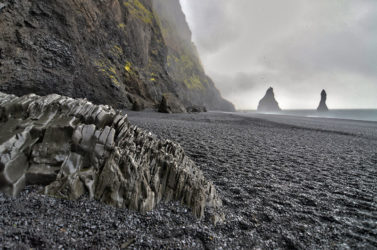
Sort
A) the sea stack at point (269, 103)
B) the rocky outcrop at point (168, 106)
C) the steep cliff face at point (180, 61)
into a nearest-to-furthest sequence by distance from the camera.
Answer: the rocky outcrop at point (168, 106), the steep cliff face at point (180, 61), the sea stack at point (269, 103)

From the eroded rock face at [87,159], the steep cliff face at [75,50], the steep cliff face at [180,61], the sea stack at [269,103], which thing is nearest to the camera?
the eroded rock face at [87,159]

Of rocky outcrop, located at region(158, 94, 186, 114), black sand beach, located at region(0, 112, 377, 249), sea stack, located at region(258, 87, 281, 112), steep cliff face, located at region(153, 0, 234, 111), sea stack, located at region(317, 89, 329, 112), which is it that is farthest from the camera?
sea stack, located at region(258, 87, 281, 112)

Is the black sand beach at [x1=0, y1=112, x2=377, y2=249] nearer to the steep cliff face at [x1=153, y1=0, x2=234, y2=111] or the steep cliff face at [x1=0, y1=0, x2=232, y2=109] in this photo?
the steep cliff face at [x1=0, y1=0, x2=232, y2=109]

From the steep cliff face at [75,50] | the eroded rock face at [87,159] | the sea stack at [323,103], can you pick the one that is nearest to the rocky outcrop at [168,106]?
the steep cliff face at [75,50]

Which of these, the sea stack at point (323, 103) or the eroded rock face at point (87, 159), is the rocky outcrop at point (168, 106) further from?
the sea stack at point (323, 103)

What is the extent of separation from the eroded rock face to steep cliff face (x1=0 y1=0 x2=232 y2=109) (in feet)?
33.0

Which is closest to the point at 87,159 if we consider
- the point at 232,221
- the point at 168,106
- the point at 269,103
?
the point at 232,221

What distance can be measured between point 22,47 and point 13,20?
4.73 ft

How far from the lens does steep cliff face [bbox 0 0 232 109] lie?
945 centimetres

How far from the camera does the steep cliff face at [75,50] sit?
9.45 m

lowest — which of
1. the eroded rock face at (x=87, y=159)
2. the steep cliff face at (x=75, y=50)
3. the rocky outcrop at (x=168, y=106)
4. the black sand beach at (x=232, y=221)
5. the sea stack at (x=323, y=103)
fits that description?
the black sand beach at (x=232, y=221)

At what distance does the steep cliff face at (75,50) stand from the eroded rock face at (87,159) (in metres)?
10.1

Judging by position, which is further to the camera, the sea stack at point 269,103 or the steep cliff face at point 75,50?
the sea stack at point 269,103

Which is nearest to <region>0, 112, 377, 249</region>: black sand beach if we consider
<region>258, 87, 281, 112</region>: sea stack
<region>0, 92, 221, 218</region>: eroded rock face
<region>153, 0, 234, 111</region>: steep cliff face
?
<region>0, 92, 221, 218</region>: eroded rock face
